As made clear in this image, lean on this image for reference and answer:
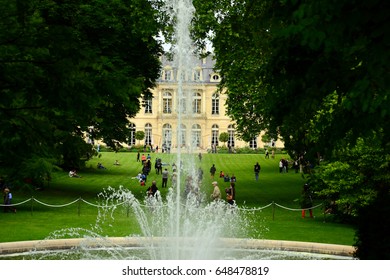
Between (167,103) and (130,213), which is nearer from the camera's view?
(130,213)

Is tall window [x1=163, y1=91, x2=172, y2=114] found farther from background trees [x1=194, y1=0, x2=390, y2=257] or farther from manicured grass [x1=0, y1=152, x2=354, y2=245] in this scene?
background trees [x1=194, y1=0, x2=390, y2=257]

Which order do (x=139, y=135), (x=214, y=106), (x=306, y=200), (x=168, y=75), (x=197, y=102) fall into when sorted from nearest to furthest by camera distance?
1. (x=306, y=200)
2. (x=139, y=135)
3. (x=197, y=102)
4. (x=168, y=75)
5. (x=214, y=106)

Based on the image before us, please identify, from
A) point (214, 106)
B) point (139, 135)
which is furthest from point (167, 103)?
point (139, 135)

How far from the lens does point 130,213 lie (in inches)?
985

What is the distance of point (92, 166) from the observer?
171 ft

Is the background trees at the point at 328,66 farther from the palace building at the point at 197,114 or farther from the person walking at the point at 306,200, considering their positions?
the palace building at the point at 197,114

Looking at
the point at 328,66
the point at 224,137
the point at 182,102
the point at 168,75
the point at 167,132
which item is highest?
the point at 168,75

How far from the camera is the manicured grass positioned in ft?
65.9

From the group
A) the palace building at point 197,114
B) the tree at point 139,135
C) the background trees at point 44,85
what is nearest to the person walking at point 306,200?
the background trees at point 44,85

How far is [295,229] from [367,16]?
44.6 feet

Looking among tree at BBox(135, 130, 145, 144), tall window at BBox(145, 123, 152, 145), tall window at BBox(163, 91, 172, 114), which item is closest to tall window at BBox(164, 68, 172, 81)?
tall window at BBox(163, 91, 172, 114)

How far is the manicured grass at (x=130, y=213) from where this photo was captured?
790 inches

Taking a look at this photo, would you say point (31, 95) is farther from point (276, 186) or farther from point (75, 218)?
point (276, 186)

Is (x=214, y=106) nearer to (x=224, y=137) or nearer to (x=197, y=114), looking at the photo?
(x=197, y=114)
